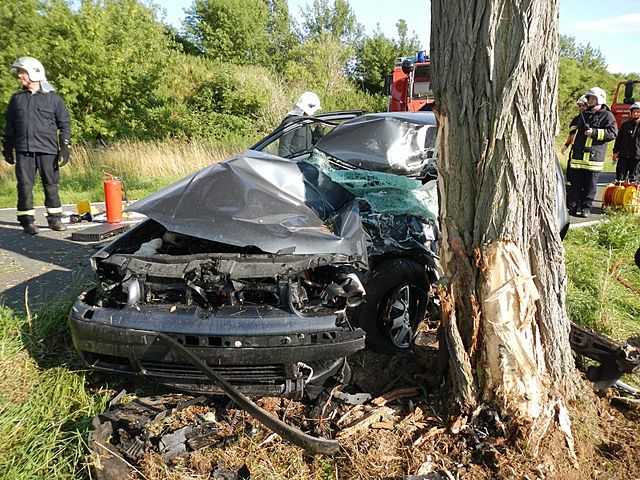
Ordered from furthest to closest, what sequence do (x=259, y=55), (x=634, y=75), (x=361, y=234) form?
1. (x=634, y=75)
2. (x=259, y=55)
3. (x=361, y=234)

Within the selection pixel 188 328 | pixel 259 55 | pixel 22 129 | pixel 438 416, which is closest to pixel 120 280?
pixel 188 328

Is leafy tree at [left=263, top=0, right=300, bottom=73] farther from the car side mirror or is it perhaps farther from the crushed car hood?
the crushed car hood

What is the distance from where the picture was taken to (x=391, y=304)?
299 cm

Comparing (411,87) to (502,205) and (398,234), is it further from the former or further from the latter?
(502,205)

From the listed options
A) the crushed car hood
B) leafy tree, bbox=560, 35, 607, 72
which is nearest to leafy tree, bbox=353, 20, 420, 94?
leafy tree, bbox=560, 35, 607, 72

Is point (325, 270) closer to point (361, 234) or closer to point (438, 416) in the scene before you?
point (361, 234)

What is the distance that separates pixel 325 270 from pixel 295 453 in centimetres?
97

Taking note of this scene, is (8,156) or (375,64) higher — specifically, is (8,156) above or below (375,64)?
below

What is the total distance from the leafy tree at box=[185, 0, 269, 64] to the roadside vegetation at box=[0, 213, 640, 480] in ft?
83.6

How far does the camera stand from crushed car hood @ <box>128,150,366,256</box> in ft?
8.57

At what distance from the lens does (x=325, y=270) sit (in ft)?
8.66

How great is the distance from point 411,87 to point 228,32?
806 inches

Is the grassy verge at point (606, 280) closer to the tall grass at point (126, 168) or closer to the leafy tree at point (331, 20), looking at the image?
the tall grass at point (126, 168)

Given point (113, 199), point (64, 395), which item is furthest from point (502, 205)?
point (113, 199)
